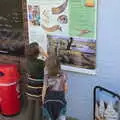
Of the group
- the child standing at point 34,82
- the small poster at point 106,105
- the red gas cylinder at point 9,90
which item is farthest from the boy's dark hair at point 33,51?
the small poster at point 106,105

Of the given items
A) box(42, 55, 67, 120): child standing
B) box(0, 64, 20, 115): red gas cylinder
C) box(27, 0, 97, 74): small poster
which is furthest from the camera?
box(0, 64, 20, 115): red gas cylinder

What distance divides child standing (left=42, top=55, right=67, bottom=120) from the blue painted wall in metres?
0.24

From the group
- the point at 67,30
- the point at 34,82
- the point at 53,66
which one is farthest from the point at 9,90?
the point at 67,30

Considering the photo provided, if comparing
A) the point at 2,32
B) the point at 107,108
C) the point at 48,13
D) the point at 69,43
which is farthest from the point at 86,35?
the point at 2,32

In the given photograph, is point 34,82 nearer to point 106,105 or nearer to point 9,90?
point 9,90

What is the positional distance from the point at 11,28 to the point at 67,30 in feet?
1.37

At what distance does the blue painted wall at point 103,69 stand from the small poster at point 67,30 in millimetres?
38

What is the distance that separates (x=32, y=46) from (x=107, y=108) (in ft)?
1.78

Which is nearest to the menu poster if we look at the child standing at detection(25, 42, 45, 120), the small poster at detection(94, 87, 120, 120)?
the child standing at detection(25, 42, 45, 120)

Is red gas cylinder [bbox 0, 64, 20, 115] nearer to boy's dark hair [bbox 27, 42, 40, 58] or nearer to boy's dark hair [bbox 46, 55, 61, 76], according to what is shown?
boy's dark hair [bbox 27, 42, 40, 58]

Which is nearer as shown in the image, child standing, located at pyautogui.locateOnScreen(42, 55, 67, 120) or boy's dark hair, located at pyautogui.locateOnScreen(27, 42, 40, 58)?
child standing, located at pyautogui.locateOnScreen(42, 55, 67, 120)

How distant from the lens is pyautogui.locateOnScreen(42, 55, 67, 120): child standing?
58.3 inches

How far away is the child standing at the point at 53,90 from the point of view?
4.86 feet

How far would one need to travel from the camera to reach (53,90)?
1492 mm
